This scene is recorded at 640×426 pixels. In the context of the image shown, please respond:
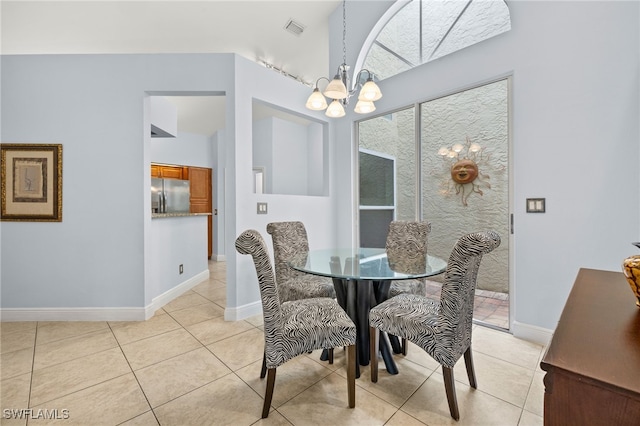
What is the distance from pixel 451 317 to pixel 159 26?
4.62 meters

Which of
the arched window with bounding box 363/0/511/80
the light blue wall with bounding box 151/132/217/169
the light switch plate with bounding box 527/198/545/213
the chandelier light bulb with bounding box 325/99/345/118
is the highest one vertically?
the arched window with bounding box 363/0/511/80

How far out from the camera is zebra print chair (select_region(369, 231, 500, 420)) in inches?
53.0

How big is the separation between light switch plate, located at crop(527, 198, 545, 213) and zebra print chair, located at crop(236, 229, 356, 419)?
6.11 feet

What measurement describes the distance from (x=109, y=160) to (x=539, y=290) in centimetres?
415

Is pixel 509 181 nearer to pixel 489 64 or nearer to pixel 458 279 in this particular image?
pixel 489 64

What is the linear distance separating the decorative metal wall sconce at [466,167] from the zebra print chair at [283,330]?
6.60 ft

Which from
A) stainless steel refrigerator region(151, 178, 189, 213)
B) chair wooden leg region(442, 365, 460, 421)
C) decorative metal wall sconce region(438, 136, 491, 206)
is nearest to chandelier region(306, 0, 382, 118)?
decorative metal wall sconce region(438, 136, 491, 206)

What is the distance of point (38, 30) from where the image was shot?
333 centimetres

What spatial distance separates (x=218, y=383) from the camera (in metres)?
1.73

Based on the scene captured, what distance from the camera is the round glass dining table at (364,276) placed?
170 centimetres

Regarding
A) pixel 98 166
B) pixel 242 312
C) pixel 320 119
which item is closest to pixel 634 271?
pixel 242 312

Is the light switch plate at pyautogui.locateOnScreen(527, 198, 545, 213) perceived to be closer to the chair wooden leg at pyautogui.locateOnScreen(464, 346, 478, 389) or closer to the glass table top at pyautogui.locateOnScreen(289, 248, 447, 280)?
the glass table top at pyautogui.locateOnScreen(289, 248, 447, 280)

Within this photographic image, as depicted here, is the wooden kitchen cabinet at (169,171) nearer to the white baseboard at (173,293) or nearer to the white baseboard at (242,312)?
the white baseboard at (173,293)

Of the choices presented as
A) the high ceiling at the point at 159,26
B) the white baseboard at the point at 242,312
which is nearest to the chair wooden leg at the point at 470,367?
the white baseboard at the point at 242,312
